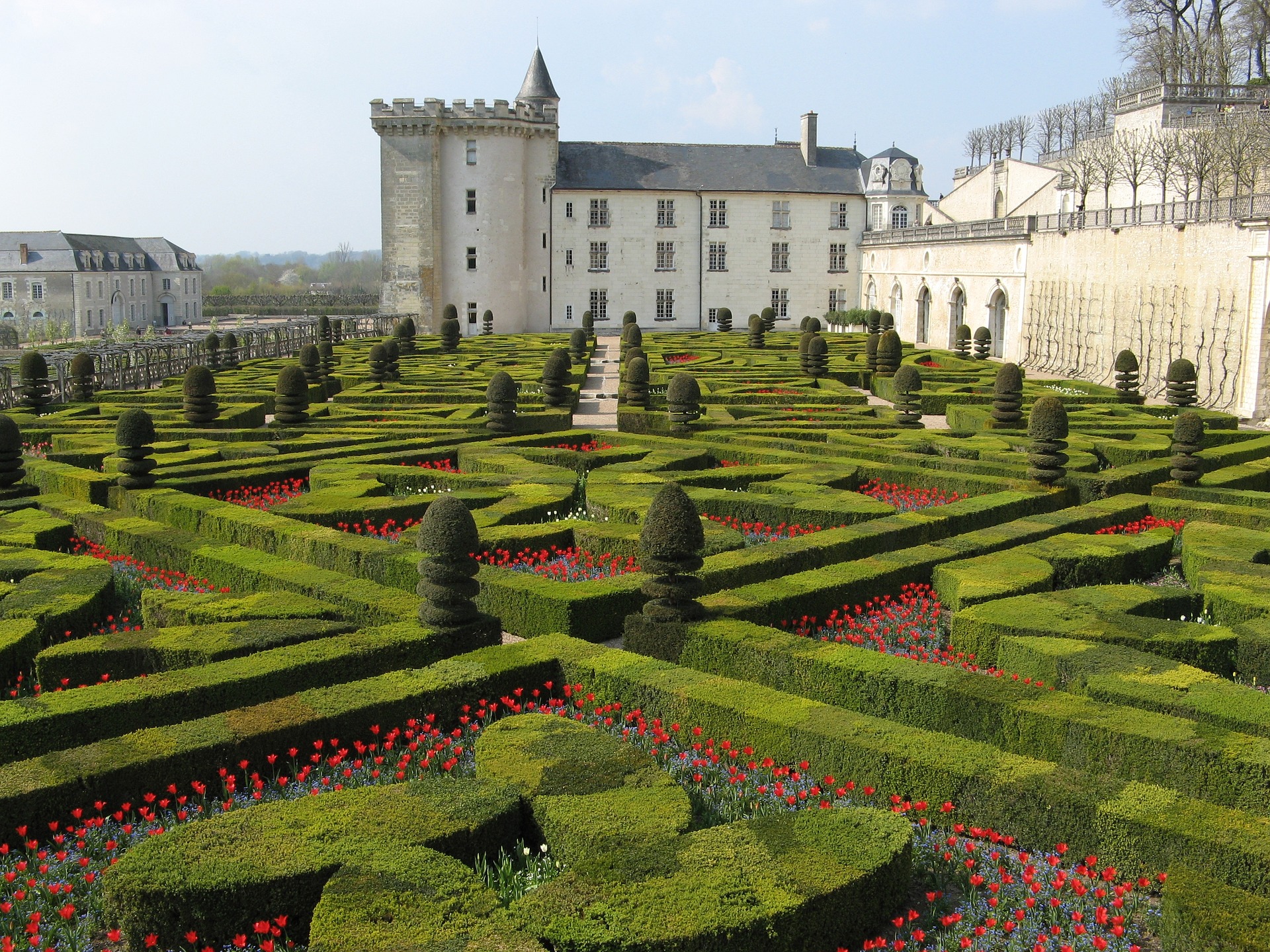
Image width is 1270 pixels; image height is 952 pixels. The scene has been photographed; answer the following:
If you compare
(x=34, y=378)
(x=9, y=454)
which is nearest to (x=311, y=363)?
(x=34, y=378)

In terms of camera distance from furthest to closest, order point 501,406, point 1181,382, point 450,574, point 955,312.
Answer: point 955,312 < point 1181,382 < point 501,406 < point 450,574

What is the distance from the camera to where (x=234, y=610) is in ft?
29.5

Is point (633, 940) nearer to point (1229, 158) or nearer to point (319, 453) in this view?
point (319, 453)

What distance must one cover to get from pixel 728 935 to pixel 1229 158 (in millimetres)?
39851

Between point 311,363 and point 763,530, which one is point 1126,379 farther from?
point 311,363

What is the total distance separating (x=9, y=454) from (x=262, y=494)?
9.48 feet

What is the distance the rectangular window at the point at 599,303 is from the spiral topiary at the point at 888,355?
80.2 ft

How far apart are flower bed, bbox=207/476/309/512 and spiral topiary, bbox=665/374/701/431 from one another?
623 centimetres

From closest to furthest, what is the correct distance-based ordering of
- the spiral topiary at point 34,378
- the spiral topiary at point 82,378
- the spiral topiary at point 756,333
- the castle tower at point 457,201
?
the spiral topiary at point 34,378, the spiral topiary at point 82,378, the spiral topiary at point 756,333, the castle tower at point 457,201

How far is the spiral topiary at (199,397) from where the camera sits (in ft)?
61.6

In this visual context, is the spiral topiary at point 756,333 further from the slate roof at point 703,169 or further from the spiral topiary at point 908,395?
the spiral topiary at point 908,395

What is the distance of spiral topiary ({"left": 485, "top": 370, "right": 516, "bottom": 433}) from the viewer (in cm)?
1822

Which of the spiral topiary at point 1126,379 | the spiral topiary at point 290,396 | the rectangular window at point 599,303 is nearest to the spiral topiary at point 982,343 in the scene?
the spiral topiary at point 1126,379

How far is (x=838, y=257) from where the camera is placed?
5300 cm
